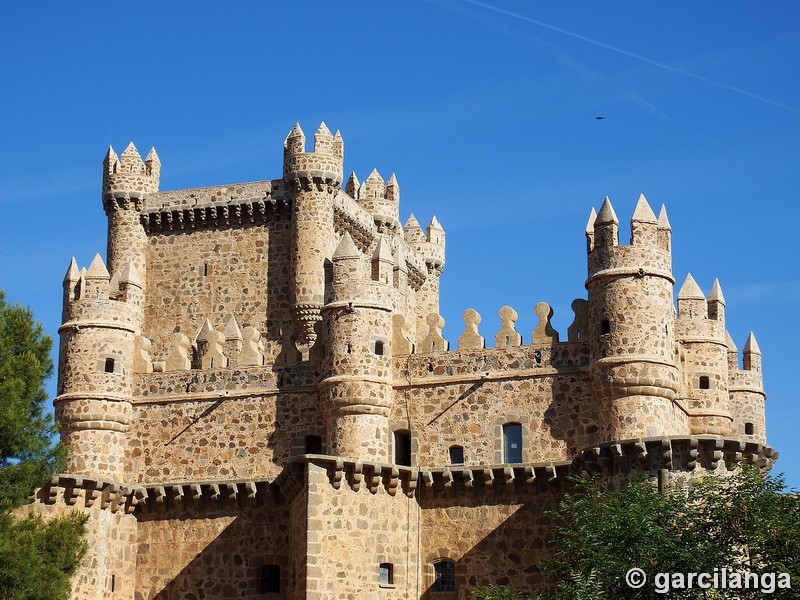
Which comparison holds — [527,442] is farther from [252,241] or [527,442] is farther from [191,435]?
[252,241]

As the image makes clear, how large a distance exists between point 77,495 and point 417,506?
8.96 m

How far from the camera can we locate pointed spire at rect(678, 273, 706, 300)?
5091 cm

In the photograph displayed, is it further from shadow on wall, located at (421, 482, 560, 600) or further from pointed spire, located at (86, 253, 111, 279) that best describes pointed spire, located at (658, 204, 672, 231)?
pointed spire, located at (86, 253, 111, 279)

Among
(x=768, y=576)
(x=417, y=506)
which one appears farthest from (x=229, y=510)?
(x=768, y=576)

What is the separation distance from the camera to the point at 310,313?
5597cm

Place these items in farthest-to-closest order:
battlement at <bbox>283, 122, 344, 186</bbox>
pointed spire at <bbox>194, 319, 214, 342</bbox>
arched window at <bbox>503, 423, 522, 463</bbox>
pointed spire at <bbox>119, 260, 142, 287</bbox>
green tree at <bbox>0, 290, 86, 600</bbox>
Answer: battlement at <bbox>283, 122, 344, 186</bbox> → pointed spire at <bbox>194, 319, 214, 342</bbox> → pointed spire at <bbox>119, 260, 142, 287</bbox> → arched window at <bbox>503, 423, 522, 463</bbox> → green tree at <bbox>0, 290, 86, 600</bbox>

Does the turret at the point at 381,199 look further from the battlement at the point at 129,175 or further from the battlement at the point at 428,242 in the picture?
the battlement at the point at 129,175

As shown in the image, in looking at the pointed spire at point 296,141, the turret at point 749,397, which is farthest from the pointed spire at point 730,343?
the pointed spire at point 296,141

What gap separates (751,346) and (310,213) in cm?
1439

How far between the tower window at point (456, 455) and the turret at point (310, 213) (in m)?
8.80

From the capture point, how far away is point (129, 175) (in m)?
59.9

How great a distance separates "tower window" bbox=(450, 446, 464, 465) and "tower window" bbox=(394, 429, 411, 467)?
3.81 feet

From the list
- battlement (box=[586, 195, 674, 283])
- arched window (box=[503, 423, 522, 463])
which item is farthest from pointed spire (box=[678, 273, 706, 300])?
arched window (box=[503, 423, 522, 463])

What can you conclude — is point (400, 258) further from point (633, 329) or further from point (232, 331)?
point (633, 329)
